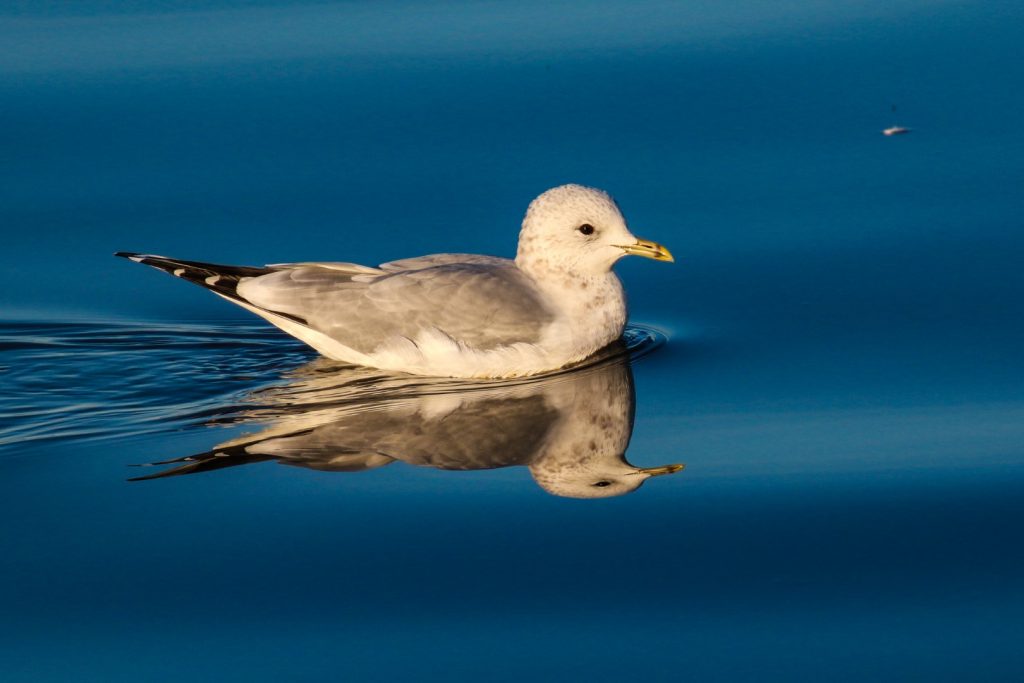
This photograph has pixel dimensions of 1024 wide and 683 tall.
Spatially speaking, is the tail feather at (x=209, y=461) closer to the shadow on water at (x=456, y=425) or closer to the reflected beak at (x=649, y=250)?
the shadow on water at (x=456, y=425)

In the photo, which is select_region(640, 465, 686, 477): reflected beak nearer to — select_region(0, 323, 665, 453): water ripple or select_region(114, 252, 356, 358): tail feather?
select_region(0, 323, 665, 453): water ripple

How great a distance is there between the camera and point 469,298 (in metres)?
8.87

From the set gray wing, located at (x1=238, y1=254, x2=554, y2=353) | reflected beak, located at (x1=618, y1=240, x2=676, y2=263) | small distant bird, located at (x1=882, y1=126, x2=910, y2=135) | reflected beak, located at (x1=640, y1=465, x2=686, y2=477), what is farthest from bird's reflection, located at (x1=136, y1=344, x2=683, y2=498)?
small distant bird, located at (x1=882, y1=126, x2=910, y2=135)

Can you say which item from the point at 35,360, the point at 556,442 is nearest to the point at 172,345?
the point at 35,360

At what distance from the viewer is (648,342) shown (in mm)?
9055

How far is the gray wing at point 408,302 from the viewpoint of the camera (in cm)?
883

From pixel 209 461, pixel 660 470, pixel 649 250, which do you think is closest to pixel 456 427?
pixel 660 470

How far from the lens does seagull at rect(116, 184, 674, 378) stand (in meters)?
8.80

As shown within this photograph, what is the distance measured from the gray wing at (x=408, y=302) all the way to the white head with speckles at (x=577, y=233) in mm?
272

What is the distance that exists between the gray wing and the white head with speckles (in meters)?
0.27

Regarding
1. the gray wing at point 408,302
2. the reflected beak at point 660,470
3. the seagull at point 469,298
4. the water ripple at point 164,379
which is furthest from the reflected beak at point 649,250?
the reflected beak at point 660,470

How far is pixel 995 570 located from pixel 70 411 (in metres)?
4.24

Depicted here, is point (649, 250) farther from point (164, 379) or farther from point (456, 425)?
point (164, 379)

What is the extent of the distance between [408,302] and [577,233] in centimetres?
100
